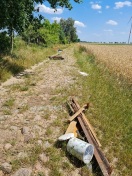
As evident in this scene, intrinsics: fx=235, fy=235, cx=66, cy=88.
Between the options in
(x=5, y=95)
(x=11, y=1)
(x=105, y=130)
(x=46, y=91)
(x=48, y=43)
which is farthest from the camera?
(x=48, y=43)

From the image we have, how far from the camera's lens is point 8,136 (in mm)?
5570

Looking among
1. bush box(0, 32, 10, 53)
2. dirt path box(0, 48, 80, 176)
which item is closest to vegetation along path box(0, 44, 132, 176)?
dirt path box(0, 48, 80, 176)

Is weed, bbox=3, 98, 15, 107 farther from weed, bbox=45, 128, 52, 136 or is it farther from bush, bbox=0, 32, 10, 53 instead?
bush, bbox=0, 32, 10, 53

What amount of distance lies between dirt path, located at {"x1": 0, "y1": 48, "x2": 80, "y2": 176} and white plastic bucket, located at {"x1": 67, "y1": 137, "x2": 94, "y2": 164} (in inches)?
9.7

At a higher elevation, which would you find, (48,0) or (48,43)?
(48,0)

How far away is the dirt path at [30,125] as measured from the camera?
4.63 m

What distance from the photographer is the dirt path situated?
463 centimetres

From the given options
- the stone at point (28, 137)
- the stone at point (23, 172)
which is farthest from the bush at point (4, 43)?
the stone at point (23, 172)

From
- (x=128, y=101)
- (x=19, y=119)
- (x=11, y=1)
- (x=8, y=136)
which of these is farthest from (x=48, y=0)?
(x=8, y=136)

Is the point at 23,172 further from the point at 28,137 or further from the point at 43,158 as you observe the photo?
the point at 28,137

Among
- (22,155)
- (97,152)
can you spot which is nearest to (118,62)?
(97,152)

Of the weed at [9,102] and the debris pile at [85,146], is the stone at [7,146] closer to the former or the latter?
the debris pile at [85,146]

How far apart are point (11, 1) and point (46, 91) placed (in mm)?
5117

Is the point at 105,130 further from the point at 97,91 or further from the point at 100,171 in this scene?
the point at 97,91
